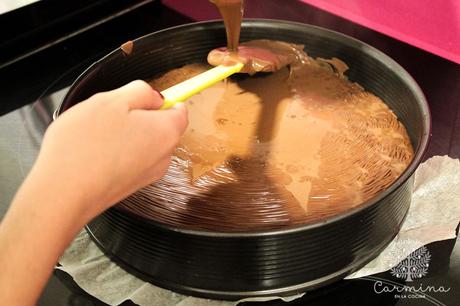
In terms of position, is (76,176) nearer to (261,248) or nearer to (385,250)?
(261,248)

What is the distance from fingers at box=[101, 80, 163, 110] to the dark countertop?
0.39 metres

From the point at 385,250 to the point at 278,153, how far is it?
10.9 inches

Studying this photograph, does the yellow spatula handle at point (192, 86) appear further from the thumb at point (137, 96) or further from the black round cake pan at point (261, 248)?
the black round cake pan at point (261, 248)

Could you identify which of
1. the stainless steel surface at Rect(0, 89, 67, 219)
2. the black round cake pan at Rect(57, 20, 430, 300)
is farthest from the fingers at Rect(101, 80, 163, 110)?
the stainless steel surface at Rect(0, 89, 67, 219)

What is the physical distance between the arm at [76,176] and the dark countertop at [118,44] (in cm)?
37

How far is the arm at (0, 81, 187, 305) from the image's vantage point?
22.7 inches

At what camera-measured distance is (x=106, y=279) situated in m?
0.96

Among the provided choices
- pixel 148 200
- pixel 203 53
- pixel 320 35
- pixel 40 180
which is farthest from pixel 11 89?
pixel 40 180

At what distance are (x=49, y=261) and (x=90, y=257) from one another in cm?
43

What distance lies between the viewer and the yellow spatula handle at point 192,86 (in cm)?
82

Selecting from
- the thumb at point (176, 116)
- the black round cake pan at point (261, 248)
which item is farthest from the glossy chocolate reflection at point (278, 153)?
the thumb at point (176, 116)

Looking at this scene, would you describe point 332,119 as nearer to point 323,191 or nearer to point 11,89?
point 323,191

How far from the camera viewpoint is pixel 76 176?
0.60m

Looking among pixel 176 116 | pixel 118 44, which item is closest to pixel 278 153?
pixel 176 116
